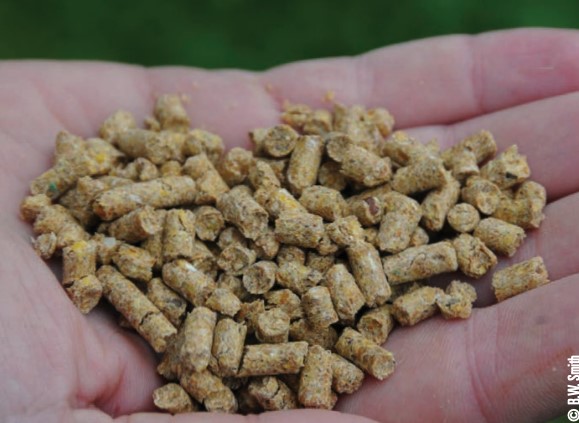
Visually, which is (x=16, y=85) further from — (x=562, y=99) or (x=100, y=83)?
(x=562, y=99)

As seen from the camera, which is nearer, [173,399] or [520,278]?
[173,399]

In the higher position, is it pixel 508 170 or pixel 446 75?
pixel 446 75

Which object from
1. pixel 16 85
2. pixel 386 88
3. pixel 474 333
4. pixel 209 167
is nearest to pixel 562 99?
pixel 386 88

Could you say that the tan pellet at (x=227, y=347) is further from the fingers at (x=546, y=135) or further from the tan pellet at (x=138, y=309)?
the fingers at (x=546, y=135)

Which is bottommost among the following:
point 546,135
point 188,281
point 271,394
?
point 271,394

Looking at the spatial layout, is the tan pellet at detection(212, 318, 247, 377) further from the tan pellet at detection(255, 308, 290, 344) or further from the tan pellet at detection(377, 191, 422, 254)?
the tan pellet at detection(377, 191, 422, 254)

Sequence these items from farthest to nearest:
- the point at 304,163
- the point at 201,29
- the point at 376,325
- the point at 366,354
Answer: the point at 201,29
the point at 304,163
the point at 376,325
the point at 366,354

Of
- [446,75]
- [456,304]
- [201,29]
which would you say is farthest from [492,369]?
[201,29]

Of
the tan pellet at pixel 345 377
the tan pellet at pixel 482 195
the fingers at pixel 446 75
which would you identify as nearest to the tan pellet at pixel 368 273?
the tan pellet at pixel 345 377

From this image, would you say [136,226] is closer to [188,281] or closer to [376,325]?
[188,281]
